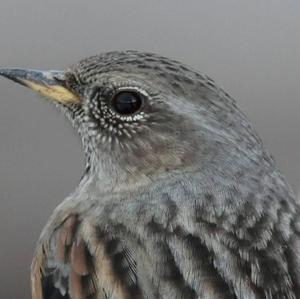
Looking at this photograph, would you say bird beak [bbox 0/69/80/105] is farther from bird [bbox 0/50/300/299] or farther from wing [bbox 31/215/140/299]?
wing [bbox 31/215/140/299]

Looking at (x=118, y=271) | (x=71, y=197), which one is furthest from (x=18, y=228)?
(x=118, y=271)

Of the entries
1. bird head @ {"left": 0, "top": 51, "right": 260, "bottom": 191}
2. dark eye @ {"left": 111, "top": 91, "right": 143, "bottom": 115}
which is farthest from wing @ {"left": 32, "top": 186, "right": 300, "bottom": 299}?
dark eye @ {"left": 111, "top": 91, "right": 143, "bottom": 115}

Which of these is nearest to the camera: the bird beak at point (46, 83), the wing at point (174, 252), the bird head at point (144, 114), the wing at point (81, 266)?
the wing at point (174, 252)

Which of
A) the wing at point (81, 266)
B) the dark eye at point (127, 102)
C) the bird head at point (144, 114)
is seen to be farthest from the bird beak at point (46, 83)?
the wing at point (81, 266)

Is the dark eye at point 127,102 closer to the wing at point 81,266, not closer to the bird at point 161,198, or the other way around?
the bird at point 161,198

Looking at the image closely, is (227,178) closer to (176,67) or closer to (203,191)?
(203,191)

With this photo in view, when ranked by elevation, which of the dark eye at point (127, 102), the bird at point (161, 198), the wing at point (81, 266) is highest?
the dark eye at point (127, 102)

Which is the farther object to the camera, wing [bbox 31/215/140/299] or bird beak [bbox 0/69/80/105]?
bird beak [bbox 0/69/80/105]

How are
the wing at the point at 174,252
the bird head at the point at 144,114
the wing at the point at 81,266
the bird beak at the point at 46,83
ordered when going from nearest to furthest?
the wing at the point at 174,252 → the wing at the point at 81,266 → the bird head at the point at 144,114 → the bird beak at the point at 46,83

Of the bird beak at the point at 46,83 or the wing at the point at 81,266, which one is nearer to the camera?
the wing at the point at 81,266
